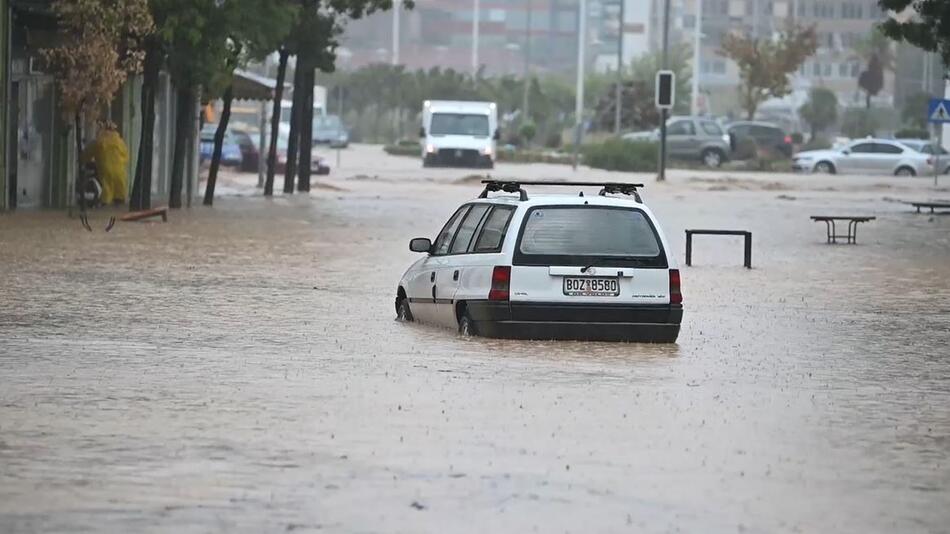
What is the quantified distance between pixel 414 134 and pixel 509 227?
11296 centimetres

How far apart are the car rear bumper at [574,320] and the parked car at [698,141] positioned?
6227cm

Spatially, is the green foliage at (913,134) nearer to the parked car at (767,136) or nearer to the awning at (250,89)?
the parked car at (767,136)

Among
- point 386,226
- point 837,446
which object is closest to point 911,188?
point 386,226

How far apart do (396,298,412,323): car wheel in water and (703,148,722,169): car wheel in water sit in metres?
60.0

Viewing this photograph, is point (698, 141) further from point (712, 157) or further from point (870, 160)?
A: point (870, 160)

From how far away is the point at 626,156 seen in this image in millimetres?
76875

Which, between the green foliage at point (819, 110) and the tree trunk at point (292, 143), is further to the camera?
the green foliage at point (819, 110)

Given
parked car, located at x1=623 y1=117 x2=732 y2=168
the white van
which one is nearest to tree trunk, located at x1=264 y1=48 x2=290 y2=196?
the white van

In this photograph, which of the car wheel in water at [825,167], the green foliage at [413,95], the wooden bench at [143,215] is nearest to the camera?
the wooden bench at [143,215]

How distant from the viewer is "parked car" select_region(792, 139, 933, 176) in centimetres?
7606

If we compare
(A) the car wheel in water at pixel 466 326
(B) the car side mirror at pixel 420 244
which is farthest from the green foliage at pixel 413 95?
(A) the car wheel in water at pixel 466 326

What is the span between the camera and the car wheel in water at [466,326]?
1748cm

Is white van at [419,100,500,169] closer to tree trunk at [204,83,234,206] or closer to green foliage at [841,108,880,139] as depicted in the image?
tree trunk at [204,83,234,206]

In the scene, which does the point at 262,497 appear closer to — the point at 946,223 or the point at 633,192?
A: the point at 633,192
